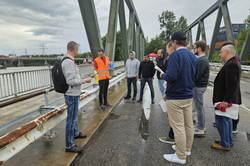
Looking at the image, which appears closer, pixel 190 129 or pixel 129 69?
pixel 190 129

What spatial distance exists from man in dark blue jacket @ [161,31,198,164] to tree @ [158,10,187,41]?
6482cm

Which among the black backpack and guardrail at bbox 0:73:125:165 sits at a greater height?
the black backpack

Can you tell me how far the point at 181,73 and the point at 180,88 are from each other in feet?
0.75

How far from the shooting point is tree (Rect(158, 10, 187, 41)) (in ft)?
207

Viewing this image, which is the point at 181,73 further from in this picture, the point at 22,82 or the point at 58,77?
the point at 22,82

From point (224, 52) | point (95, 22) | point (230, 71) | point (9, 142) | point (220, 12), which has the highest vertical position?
point (220, 12)

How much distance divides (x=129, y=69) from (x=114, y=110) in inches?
78.8

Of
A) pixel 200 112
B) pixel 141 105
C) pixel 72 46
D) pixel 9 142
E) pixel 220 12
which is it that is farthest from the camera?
pixel 220 12

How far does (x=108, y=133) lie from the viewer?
3539mm

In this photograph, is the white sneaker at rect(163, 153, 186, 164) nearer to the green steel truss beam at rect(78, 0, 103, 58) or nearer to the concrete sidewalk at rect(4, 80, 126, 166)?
the concrete sidewalk at rect(4, 80, 126, 166)

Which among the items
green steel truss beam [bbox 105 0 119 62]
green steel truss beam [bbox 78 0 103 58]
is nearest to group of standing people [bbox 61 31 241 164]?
green steel truss beam [bbox 78 0 103 58]

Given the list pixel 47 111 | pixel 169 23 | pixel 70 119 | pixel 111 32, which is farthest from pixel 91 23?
pixel 169 23

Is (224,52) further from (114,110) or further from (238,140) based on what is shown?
(114,110)

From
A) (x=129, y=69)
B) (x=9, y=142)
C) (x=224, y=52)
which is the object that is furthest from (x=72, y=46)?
(x=129, y=69)
